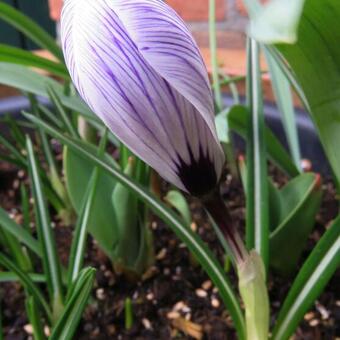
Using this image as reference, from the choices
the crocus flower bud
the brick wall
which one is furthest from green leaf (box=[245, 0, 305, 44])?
the brick wall

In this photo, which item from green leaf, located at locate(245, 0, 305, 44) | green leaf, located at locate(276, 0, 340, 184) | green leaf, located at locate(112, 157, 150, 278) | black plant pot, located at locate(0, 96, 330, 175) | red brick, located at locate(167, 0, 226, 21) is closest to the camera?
green leaf, located at locate(245, 0, 305, 44)

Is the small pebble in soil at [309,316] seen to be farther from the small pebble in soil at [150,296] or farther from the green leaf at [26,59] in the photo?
the green leaf at [26,59]

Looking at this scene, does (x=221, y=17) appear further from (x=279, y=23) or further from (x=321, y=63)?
(x=279, y=23)

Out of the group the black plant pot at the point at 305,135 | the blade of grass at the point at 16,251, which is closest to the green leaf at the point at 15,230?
the blade of grass at the point at 16,251

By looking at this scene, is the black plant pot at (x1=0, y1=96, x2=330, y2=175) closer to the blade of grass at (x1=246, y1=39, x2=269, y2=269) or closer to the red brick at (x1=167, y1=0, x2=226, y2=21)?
the blade of grass at (x1=246, y1=39, x2=269, y2=269)

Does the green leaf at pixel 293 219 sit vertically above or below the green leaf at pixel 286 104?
below

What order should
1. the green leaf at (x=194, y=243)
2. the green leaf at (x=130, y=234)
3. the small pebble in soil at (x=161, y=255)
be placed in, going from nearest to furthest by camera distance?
the green leaf at (x=194, y=243), the green leaf at (x=130, y=234), the small pebble in soil at (x=161, y=255)

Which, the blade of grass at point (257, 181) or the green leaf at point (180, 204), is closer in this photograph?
the blade of grass at point (257, 181)
